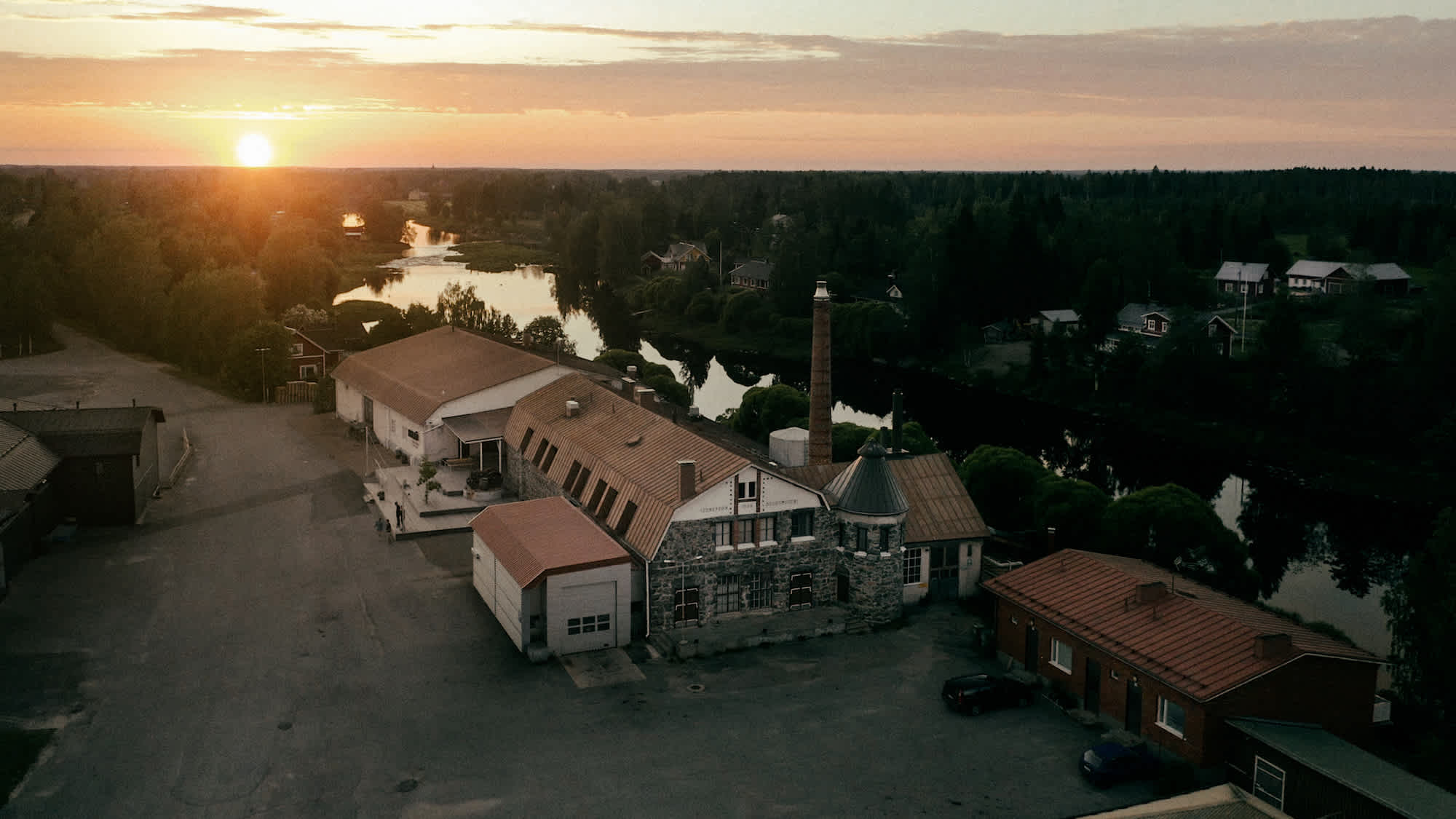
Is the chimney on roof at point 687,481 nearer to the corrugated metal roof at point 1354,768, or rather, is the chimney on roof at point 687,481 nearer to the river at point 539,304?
the corrugated metal roof at point 1354,768

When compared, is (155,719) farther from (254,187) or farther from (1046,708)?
(254,187)

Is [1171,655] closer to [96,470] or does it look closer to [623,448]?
[623,448]

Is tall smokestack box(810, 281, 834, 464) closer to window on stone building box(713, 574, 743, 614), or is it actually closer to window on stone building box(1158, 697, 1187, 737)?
window on stone building box(713, 574, 743, 614)

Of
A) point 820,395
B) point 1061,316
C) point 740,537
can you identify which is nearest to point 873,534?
point 740,537

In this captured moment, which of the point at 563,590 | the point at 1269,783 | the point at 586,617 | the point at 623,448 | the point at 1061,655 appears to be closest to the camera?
the point at 1269,783

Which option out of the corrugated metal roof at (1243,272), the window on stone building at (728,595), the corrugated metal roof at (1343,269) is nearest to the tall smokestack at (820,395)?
the window on stone building at (728,595)

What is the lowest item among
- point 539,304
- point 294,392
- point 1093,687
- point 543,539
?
point 1093,687

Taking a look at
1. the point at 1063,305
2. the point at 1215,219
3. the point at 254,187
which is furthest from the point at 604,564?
the point at 254,187
